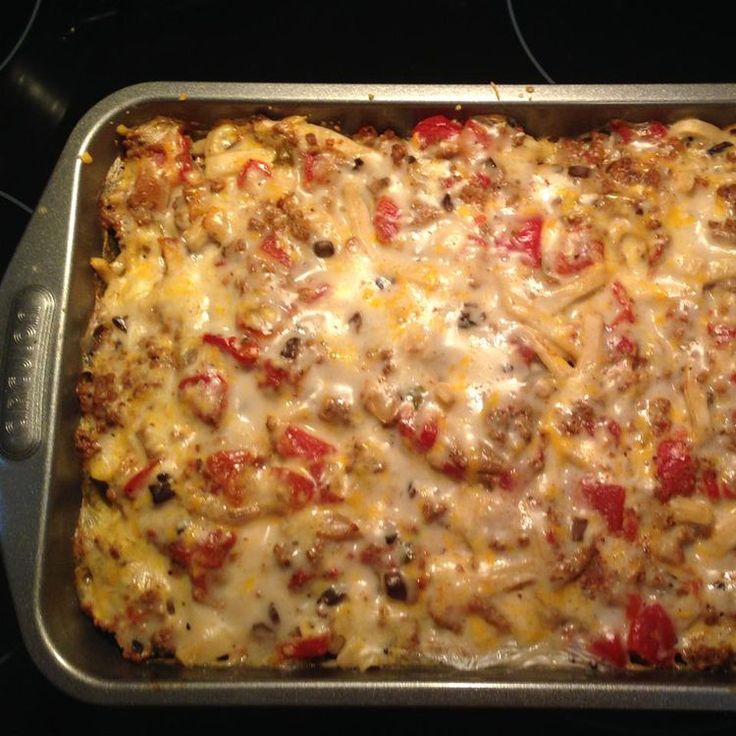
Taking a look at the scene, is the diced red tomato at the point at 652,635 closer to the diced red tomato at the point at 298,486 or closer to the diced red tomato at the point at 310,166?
the diced red tomato at the point at 298,486

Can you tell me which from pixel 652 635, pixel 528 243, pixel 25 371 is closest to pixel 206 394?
pixel 25 371

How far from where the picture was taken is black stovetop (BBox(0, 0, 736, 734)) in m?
2.79

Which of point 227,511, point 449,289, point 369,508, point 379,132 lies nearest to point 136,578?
point 227,511

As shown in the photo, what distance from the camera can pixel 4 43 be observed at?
2814 mm

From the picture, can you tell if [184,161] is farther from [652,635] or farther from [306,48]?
[652,635]

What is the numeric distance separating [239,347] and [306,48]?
139cm

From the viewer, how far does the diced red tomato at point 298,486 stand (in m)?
1.99

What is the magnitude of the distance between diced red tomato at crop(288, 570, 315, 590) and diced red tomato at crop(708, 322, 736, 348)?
4.12 ft

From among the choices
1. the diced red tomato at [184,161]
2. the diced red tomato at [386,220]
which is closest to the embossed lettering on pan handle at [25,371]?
the diced red tomato at [184,161]

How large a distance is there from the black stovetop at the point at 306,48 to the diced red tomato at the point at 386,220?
0.87m

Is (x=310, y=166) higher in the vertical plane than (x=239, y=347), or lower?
higher

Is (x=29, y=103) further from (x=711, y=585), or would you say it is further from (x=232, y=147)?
(x=711, y=585)

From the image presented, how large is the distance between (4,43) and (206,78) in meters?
0.74

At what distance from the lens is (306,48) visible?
2865mm
